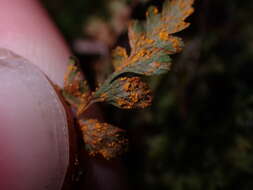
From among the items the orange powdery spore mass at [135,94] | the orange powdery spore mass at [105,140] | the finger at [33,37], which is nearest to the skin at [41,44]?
the finger at [33,37]

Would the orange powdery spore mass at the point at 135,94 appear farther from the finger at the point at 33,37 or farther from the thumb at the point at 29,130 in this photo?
the finger at the point at 33,37

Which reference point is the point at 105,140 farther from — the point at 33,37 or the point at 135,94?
the point at 33,37

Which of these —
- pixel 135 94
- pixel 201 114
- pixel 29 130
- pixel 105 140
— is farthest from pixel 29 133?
pixel 201 114

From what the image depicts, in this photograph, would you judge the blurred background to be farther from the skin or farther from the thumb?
the thumb

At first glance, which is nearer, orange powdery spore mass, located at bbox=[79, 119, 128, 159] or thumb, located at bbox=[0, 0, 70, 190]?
thumb, located at bbox=[0, 0, 70, 190]

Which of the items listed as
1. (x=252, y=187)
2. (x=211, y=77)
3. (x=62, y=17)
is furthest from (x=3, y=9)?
(x=252, y=187)

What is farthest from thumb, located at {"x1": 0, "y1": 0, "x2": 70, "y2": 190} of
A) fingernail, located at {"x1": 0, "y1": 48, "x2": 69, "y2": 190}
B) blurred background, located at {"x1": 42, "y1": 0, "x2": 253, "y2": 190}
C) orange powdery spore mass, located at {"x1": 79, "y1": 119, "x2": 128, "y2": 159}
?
blurred background, located at {"x1": 42, "y1": 0, "x2": 253, "y2": 190}
